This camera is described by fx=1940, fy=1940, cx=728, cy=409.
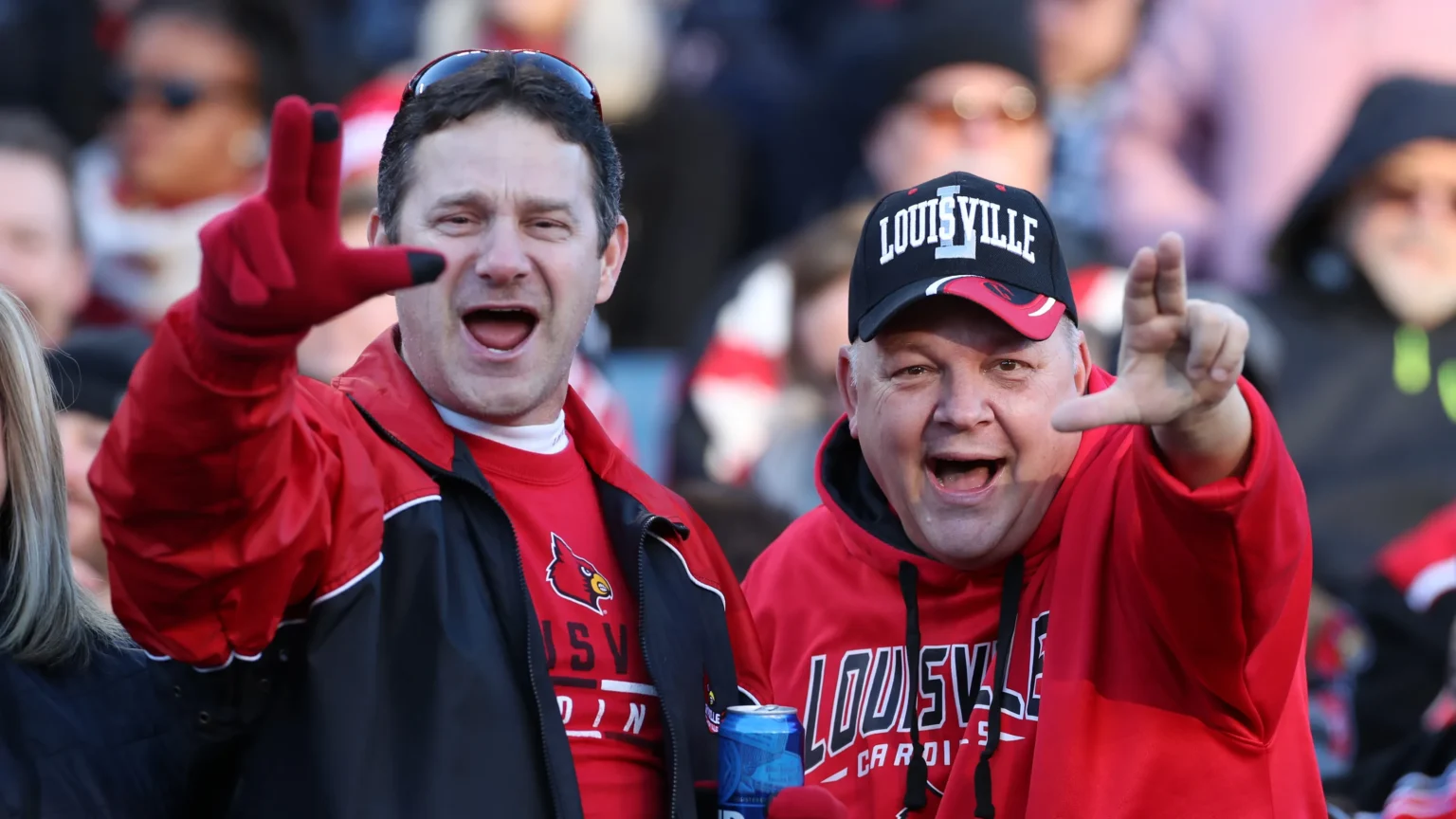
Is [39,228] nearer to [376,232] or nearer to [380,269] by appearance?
[376,232]

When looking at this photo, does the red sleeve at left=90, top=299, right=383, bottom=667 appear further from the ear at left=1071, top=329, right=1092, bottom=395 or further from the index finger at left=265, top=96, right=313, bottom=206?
the ear at left=1071, top=329, right=1092, bottom=395

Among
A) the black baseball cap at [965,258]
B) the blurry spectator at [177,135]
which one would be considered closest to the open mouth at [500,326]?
the black baseball cap at [965,258]

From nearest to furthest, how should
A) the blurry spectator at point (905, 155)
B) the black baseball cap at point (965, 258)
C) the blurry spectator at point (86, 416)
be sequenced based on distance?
the black baseball cap at point (965, 258) → the blurry spectator at point (86, 416) → the blurry spectator at point (905, 155)

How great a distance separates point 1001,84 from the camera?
23.1ft

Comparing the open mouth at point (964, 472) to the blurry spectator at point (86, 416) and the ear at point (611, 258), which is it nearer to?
the ear at point (611, 258)

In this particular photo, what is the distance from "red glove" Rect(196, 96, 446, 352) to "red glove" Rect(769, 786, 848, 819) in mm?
966

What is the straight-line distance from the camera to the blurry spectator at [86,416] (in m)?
4.50

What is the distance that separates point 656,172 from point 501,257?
507 centimetres

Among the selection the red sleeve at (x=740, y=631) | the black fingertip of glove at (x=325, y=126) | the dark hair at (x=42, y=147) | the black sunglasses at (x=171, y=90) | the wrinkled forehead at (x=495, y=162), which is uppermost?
the black sunglasses at (x=171, y=90)

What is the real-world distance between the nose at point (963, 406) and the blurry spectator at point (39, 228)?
11.7ft

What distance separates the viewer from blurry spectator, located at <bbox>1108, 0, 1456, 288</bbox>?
7293 mm

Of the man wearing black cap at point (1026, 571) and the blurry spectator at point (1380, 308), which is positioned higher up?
the blurry spectator at point (1380, 308)

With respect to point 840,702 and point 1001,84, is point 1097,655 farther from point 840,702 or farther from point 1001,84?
point 1001,84

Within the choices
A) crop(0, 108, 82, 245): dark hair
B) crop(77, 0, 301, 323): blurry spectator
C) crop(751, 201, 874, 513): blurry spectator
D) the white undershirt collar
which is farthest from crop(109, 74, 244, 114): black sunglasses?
the white undershirt collar
